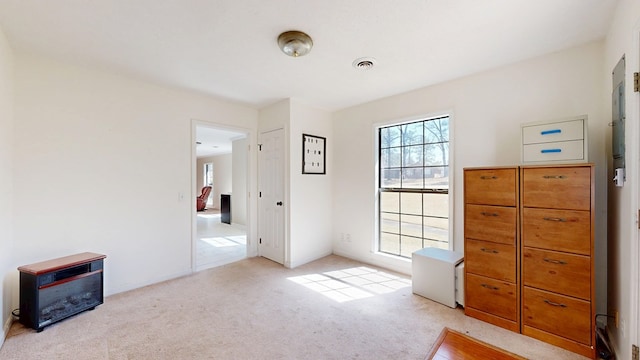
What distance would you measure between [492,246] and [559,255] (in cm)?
44

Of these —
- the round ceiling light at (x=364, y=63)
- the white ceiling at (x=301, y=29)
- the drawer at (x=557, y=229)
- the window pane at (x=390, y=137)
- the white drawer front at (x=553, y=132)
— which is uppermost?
the white ceiling at (x=301, y=29)

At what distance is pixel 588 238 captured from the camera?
6.09ft

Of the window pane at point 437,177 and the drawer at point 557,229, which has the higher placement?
the window pane at point 437,177

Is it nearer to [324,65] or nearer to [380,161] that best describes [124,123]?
[324,65]

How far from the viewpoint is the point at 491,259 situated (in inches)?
90.0

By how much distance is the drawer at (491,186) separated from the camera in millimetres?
2184

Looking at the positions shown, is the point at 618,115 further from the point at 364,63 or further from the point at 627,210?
the point at 364,63

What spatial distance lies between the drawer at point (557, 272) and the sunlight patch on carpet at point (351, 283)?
1.31 meters

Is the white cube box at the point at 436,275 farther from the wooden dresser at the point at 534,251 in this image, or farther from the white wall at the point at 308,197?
the white wall at the point at 308,197

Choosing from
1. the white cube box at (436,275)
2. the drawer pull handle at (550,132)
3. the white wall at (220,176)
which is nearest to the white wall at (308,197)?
the white cube box at (436,275)

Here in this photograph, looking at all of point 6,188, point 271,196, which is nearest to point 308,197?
point 271,196

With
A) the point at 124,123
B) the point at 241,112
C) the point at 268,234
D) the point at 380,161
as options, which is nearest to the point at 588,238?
the point at 380,161

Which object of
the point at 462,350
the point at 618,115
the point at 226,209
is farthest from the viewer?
the point at 226,209

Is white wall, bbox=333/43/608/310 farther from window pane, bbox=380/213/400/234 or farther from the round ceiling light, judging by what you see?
the round ceiling light
